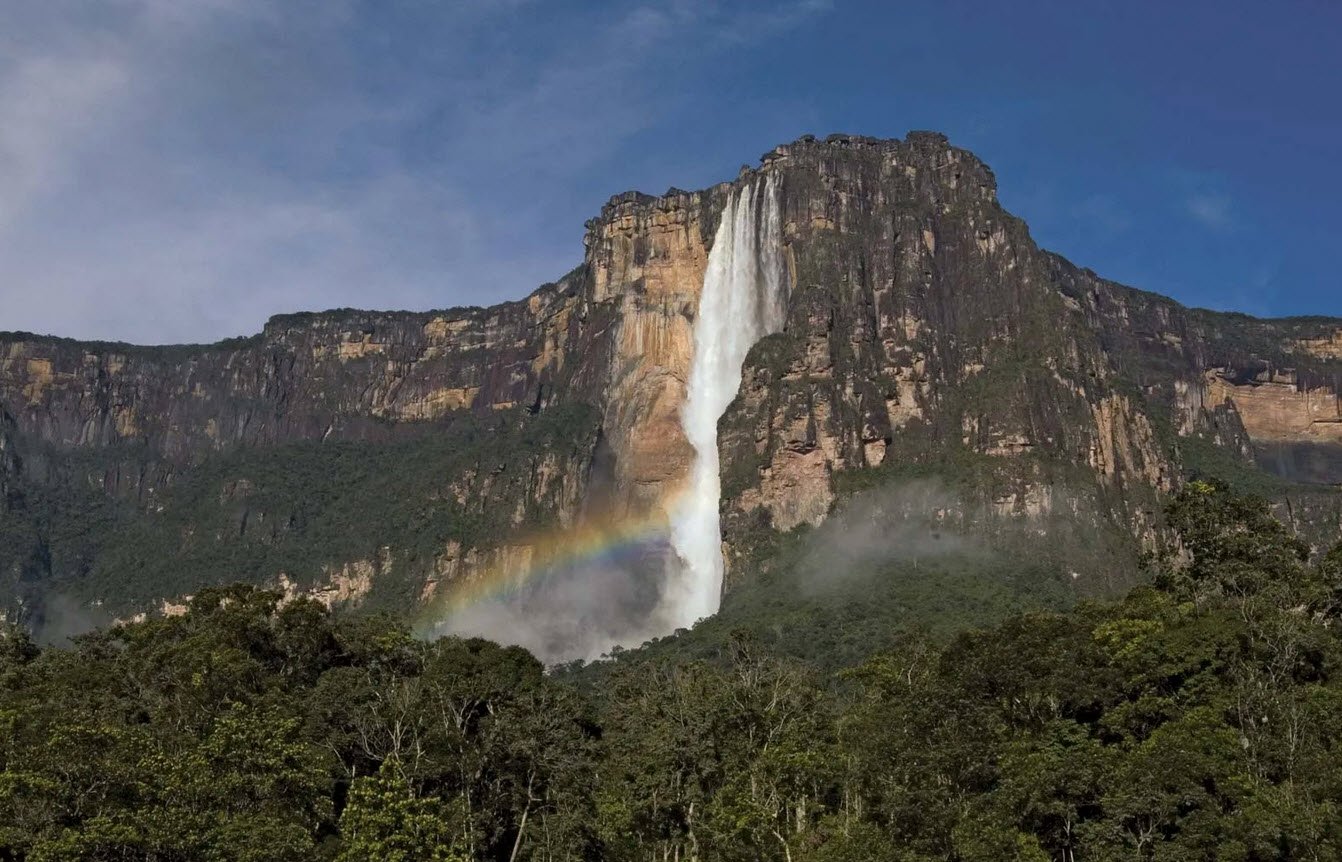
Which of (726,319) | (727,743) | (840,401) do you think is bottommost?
(727,743)

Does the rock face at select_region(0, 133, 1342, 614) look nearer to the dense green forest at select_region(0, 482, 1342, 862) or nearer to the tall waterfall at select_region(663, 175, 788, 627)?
the tall waterfall at select_region(663, 175, 788, 627)

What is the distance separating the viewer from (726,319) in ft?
585

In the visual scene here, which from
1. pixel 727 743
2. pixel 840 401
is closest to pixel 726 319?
pixel 840 401

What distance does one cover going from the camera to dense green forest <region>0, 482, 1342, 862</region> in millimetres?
46312

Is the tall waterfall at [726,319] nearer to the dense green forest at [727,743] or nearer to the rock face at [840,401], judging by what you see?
the rock face at [840,401]

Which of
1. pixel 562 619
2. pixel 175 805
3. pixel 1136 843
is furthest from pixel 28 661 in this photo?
pixel 562 619

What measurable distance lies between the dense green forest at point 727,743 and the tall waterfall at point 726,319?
299ft

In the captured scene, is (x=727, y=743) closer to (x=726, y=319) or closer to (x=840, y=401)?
(x=840, y=401)

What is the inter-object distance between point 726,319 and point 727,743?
388 feet

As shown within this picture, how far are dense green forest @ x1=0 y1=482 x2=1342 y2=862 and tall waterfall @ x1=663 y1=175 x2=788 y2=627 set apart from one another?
91.2 m

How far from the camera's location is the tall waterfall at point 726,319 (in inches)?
6781

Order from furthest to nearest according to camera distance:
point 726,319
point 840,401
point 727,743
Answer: point 726,319
point 840,401
point 727,743

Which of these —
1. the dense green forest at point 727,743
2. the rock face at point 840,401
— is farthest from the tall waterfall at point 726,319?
the dense green forest at point 727,743

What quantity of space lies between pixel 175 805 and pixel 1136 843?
28.6m
